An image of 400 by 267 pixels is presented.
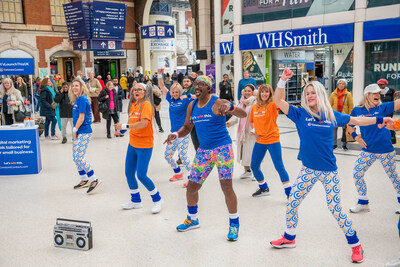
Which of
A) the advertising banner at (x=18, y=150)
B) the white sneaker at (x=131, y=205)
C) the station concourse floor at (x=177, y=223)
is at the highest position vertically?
the advertising banner at (x=18, y=150)

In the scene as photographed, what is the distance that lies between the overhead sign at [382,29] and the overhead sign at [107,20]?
12.4 meters

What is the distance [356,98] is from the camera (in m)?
13.5

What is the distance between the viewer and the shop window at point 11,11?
2414 cm

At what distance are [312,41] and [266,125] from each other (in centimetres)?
995

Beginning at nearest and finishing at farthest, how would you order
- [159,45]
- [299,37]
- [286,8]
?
[299,37], [286,8], [159,45]

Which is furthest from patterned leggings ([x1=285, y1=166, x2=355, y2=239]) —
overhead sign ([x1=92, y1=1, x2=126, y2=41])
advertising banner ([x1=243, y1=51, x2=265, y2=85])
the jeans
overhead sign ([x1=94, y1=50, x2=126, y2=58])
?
overhead sign ([x1=94, y1=50, x2=126, y2=58])

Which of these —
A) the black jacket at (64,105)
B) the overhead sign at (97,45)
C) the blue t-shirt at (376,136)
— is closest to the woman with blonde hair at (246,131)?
the blue t-shirt at (376,136)

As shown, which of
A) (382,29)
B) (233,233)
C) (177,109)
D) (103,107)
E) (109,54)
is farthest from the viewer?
(109,54)

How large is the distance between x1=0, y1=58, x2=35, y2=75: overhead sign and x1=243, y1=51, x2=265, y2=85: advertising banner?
393 inches

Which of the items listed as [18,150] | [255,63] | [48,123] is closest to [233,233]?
[18,150]

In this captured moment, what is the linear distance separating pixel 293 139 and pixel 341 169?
131 inches

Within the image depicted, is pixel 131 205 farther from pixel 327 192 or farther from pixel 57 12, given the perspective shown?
pixel 57 12

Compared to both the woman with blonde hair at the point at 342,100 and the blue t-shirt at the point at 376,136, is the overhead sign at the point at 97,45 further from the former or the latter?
the blue t-shirt at the point at 376,136

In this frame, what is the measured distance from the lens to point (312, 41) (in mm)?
14688
